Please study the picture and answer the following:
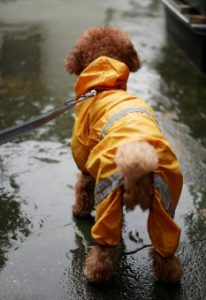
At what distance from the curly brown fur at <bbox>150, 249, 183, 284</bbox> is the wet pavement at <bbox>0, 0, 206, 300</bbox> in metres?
0.06

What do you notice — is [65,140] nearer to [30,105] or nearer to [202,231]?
[30,105]

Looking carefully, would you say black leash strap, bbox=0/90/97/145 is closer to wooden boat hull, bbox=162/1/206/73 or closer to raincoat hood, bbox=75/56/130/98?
raincoat hood, bbox=75/56/130/98

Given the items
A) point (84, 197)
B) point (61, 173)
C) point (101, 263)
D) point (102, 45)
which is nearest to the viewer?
point (101, 263)

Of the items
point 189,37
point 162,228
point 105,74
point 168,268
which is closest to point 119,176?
point 162,228

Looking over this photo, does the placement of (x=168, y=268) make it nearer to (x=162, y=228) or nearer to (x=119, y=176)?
(x=162, y=228)

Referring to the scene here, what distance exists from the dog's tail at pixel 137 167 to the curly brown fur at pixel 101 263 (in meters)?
0.43

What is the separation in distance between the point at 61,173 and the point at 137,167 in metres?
1.93

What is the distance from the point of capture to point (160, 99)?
588 cm

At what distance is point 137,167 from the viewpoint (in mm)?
2480

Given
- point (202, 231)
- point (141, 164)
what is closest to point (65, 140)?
point (202, 231)

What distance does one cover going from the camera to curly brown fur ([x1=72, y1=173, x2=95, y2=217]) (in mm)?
3705

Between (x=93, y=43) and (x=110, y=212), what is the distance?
1341 millimetres

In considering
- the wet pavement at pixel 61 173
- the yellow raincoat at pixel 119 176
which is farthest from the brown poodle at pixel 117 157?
the wet pavement at pixel 61 173

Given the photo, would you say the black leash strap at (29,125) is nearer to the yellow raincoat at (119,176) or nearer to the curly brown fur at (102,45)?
the yellow raincoat at (119,176)
